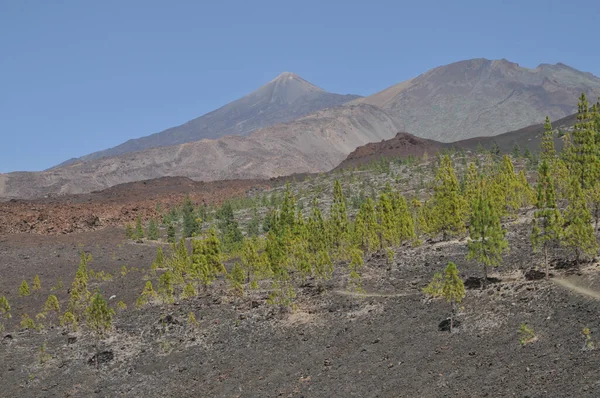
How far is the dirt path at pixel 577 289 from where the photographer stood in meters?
26.9

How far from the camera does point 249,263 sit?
162 feet

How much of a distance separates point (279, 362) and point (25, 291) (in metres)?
33.0

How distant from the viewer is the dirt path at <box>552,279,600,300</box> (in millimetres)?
26881

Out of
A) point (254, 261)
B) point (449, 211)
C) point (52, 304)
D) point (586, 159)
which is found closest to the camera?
point (52, 304)

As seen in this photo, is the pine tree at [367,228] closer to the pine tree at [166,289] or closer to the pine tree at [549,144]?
the pine tree at [166,289]

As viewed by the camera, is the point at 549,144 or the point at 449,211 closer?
the point at 449,211

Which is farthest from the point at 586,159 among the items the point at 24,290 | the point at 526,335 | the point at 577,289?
the point at 24,290

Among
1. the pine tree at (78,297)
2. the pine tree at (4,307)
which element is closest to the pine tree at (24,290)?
the pine tree at (4,307)

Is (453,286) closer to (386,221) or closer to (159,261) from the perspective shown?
(386,221)

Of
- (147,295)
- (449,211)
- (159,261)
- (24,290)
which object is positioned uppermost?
(449,211)

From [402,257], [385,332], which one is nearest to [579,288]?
[385,332]

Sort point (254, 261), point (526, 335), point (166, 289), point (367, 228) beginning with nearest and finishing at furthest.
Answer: point (526, 335)
point (166, 289)
point (254, 261)
point (367, 228)

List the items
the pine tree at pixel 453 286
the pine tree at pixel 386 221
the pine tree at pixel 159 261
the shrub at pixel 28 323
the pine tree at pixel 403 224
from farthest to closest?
the pine tree at pixel 159 261, the pine tree at pixel 403 224, the pine tree at pixel 386 221, the shrub at pixel 28 323, the pine tree at pixel 453 286

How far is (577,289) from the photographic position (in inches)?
1109
